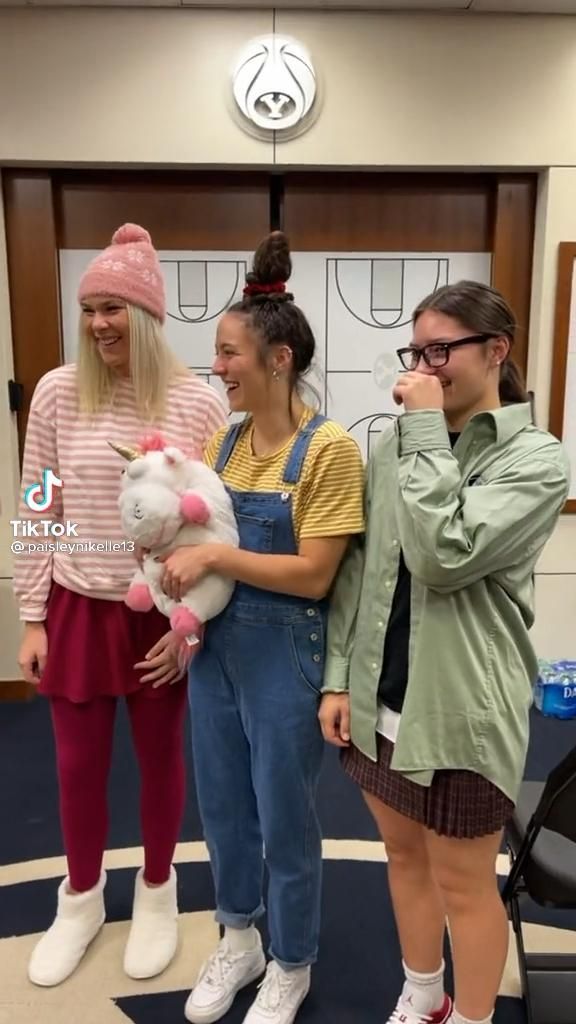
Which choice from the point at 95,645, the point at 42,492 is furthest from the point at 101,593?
the point at 42,492

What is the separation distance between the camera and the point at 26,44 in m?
2.73

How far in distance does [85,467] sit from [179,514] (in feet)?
1.02

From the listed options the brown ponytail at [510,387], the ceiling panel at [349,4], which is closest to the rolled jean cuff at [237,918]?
the brown ponytail at [510,387]

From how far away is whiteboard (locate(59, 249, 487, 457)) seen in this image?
3.04 metres

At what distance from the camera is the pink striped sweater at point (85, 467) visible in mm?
1516

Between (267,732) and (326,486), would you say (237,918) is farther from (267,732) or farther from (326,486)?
(326,486)

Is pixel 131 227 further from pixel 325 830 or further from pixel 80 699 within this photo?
pixel 325 830

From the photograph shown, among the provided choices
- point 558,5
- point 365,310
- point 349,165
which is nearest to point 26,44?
point 349,165

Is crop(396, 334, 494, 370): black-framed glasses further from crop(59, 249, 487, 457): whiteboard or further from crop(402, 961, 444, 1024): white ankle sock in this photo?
crop(59, 249, 487, 457): whiteboard

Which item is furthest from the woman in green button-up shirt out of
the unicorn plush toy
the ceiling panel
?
the ceiling panel

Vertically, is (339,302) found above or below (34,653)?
above

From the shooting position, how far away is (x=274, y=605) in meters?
1.33

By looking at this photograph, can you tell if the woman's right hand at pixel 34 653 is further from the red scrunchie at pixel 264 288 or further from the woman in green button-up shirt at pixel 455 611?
the red scrunchie at pixel 264 288

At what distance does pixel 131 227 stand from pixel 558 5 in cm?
208
